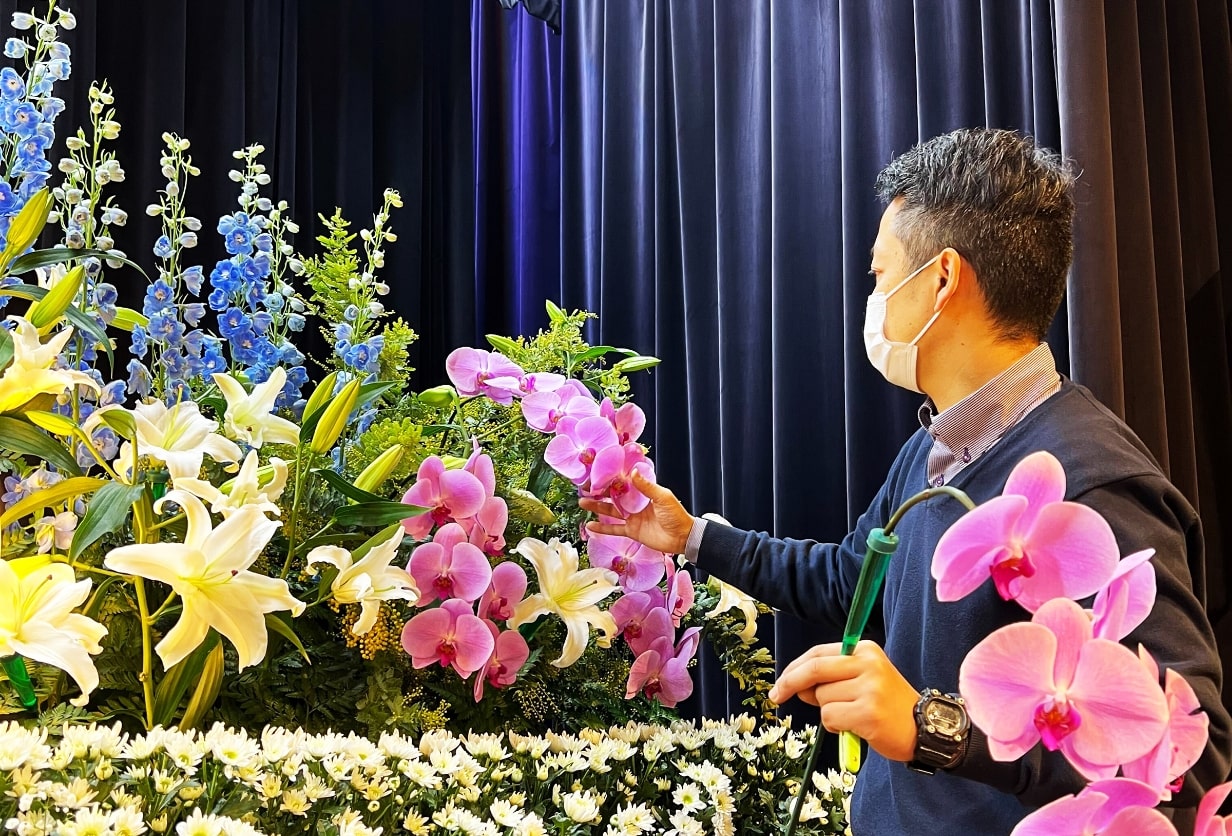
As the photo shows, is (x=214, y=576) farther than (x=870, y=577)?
Yes

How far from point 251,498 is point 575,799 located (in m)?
0.39

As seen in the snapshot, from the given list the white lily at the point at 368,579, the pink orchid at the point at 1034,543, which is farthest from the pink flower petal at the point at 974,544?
the white lily at the point at 368,579

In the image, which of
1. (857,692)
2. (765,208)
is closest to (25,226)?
(857,692)

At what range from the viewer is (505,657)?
1.11 m

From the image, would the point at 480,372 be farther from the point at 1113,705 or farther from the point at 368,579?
Answer: the point at 1113,705

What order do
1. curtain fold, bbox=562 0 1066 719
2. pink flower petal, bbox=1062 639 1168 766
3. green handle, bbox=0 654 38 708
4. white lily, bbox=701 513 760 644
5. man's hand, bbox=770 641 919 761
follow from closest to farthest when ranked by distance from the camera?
pink flower petal, bbox=1062 639 1168 766
man's hand, bbox=770 641 919 761
green handle, bbox=0 654 38 708
white lily, bbox=701 513 760 644
curtain fold, bbox=562 0 1066 719

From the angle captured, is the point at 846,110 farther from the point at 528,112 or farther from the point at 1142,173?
the point at 528,112

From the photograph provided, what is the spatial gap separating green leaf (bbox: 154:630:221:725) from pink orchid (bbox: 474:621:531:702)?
0.28m

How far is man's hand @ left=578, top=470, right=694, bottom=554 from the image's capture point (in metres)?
1.26

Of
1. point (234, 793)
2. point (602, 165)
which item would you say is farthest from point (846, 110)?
point (234, 793)

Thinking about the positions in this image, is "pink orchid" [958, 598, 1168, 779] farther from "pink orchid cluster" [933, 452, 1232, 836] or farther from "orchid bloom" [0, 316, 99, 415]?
"orchid bloom" [0, 316, 99, 415]

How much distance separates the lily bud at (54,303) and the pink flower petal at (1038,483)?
92 centimetres

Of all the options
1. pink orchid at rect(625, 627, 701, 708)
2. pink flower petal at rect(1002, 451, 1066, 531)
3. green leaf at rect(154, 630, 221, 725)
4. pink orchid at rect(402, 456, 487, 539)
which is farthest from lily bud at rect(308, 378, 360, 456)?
pink flower petal at rect(1002, 451, 1066, 531)

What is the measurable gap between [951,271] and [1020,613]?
0.39 metres
